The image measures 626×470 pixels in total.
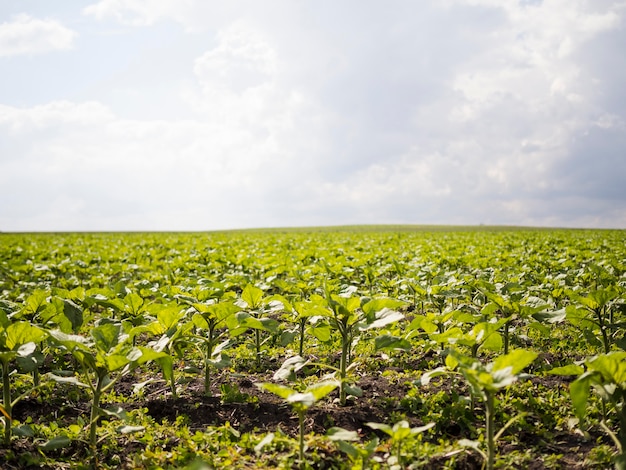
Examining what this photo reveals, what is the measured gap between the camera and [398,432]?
2.31 metres

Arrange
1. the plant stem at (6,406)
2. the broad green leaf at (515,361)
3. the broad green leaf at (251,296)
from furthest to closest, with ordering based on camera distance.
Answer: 1. the broad green leaf at (251,296)
2. the plant stem at (6,406)
3. the broad green leaf at (515,361)

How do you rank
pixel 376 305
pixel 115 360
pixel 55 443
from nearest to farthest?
pixel 115 360 < pixel 55 443 < pixel 376 305

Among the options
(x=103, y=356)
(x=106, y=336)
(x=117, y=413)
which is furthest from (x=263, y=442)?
(x=106, y=336)

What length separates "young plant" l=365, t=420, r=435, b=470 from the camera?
2.30 m

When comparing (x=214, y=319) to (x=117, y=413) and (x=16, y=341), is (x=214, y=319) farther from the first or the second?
(x=16, y=341)

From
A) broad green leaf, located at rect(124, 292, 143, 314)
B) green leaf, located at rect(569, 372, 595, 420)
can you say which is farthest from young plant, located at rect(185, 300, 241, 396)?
green leaf, located at rect(569, 372, 595, 420)

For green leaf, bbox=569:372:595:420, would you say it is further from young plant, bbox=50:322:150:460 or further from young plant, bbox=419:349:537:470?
young plant, bbox=50:322:150:460

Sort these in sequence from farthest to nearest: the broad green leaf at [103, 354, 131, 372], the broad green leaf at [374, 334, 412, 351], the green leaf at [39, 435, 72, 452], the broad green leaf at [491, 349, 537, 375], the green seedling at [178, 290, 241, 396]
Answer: the green seedling at [178, 290, 241, 396], the broad green leaf at [374, 334, 412, 351], the green leaf at [39, 435, 72, 452], the broad green leaf at [103, 354, 131, 372], the broad green leaf at [491, 349, 537, 375]

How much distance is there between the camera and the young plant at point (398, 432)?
2.30 meters

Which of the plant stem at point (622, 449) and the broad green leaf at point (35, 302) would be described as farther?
the broad green leaf at point (35, 302)

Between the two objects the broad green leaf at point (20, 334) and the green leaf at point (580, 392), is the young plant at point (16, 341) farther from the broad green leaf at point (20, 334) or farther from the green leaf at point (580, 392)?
the green leaf at point (580, 392)

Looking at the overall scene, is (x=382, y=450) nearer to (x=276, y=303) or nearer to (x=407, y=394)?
(x=407, y=394)

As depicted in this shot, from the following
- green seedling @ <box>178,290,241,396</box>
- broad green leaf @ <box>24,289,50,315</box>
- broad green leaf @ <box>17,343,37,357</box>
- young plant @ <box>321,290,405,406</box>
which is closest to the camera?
broad green leaf @ <box>17,343,37,357</box>

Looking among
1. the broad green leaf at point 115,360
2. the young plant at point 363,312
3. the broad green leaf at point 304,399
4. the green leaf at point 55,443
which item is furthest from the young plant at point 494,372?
the green leaf at point 55,443
